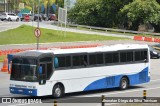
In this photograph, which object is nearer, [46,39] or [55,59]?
[55,59]

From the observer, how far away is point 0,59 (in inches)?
1693

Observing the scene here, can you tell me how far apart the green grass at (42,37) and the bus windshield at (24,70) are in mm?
30857

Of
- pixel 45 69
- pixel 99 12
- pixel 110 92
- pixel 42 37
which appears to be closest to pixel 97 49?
pixel 110 92

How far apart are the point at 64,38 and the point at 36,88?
38.1 m

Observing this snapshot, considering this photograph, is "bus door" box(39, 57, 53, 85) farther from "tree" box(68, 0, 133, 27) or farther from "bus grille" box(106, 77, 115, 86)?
"tree" box(68, 0, 133, 27)

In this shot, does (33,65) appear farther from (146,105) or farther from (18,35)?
(18,35)

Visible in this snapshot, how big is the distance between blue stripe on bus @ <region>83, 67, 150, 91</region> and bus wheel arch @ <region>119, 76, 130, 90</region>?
0.55 feet

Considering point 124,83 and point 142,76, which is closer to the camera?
point 124,83

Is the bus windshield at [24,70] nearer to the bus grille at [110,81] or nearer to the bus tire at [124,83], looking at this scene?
the bus grille at [110,81]

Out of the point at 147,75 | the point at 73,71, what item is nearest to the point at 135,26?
the point at 147,75

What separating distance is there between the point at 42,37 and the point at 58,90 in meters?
36.8

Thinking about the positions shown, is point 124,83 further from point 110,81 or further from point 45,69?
point 45,69

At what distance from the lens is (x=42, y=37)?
2330 inches

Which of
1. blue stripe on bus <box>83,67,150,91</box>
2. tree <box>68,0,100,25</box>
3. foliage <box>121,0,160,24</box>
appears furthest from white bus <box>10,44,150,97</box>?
tree <box>68,0,100,25</box>
